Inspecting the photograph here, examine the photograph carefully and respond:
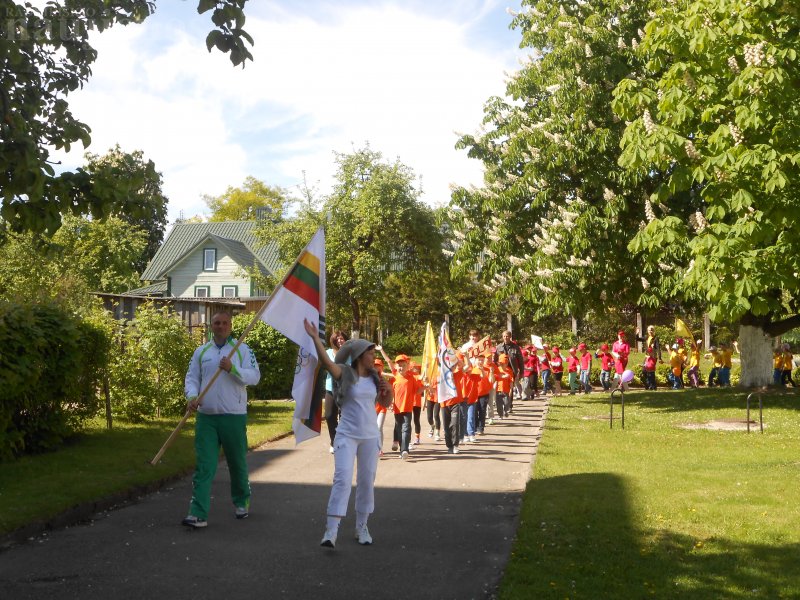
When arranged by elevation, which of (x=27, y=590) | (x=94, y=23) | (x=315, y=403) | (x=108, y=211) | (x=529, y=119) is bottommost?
(x=27, y=590)

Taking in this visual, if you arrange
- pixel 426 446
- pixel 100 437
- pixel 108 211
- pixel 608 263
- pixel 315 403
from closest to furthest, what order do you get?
pixel 108 211 → pixel 315 403 → pixel 100 437 → pixel 426 446 → pixel 608 263

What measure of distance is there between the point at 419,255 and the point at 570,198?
19538 mm

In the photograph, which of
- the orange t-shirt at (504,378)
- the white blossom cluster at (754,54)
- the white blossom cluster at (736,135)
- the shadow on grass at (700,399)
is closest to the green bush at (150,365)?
the orange t-shirt at (504,378)

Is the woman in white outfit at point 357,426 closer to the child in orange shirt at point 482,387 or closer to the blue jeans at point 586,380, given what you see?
the child in orange shirt at point 482,387

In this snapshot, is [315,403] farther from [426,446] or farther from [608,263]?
[608,263]

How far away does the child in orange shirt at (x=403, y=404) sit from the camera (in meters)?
13.4

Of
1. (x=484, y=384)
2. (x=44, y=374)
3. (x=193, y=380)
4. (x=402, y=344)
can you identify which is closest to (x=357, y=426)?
(x=193, y=380)

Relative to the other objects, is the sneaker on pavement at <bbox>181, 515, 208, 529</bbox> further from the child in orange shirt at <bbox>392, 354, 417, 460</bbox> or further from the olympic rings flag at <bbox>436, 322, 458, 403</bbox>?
the olympic rings flag at <bbox>436, 322, 458, 403</bbox>

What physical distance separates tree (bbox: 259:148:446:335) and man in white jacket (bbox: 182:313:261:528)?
31.5 metres

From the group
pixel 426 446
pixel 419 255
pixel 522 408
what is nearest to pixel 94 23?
pixel 426 446

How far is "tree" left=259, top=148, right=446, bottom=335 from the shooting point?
4084 cm

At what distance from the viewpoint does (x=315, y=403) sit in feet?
27.3

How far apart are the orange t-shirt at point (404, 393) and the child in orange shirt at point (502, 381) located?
643 cm

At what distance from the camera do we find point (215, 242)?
5959 centimetres
